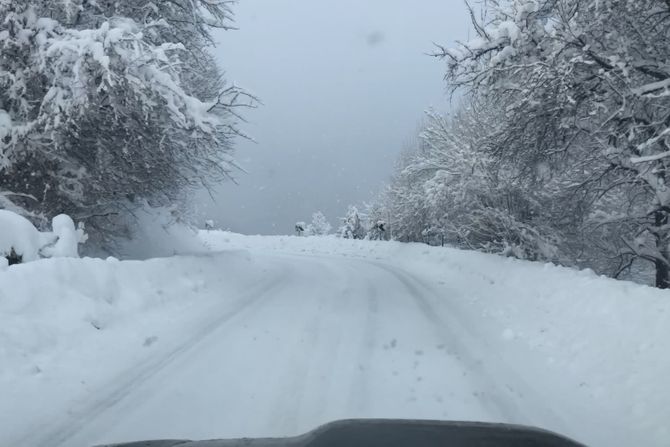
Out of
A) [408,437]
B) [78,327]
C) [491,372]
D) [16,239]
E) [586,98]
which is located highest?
[586,98]

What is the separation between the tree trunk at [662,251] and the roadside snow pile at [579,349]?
2.70 m

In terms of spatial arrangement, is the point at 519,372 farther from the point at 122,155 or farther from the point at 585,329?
the point at 122,155

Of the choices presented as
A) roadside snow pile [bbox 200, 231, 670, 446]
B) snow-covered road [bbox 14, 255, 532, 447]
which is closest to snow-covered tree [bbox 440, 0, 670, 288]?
roadside snow pile [bbox 200, 231, 670, 446]

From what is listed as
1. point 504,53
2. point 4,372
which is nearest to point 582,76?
point 504,53

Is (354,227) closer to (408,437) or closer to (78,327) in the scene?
(78,327)

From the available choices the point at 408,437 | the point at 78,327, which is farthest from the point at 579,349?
the point at 78,327

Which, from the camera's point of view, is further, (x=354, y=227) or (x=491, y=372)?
(x=354, y=227)

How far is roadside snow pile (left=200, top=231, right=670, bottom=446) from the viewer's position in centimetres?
452

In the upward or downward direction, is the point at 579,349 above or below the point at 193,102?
below

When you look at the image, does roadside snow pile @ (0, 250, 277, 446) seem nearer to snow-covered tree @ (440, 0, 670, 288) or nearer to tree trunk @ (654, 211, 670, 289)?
snow-covered tree @ (440, 0, 670, 288)

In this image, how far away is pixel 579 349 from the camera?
20.8 feet

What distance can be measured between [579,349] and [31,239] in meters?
7.72

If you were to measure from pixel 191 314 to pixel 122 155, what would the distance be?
4.40 meters

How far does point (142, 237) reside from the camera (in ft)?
52.0
